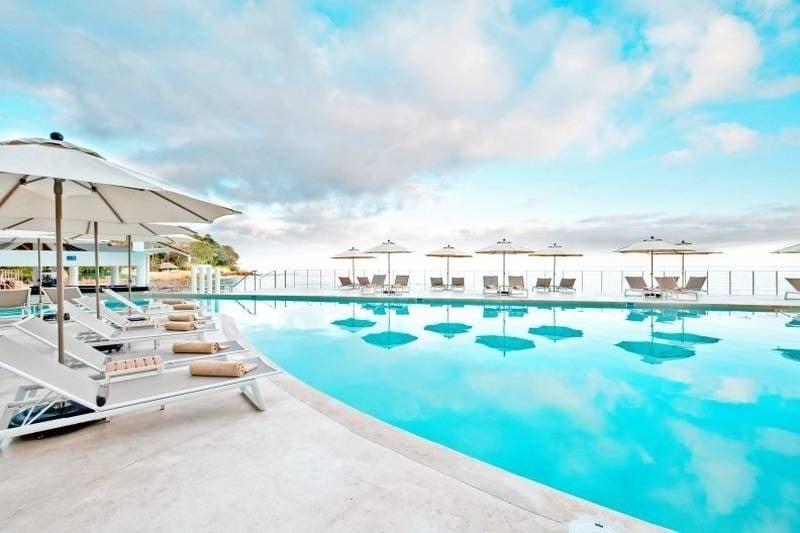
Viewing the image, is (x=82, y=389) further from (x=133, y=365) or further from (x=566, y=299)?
(x=566, y=299)

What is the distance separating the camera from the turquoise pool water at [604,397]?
2.90 metres

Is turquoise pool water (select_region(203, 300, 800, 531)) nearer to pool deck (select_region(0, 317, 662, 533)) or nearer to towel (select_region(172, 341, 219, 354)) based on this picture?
pool deck (select_region(0, 317, 662, 533))

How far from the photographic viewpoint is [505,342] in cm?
770

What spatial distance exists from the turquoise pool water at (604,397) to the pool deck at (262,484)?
1050mm

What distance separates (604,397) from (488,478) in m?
3.07

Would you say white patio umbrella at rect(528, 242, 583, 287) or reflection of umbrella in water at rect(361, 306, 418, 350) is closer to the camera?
reflection of umbrella in water at rect(361, 306, 418, 350)

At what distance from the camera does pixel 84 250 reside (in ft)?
58.2

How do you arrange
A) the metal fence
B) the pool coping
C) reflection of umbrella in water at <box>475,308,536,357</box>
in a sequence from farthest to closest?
the metal fence
reflection of umbrella in water at <box>475,308,536,357</box>
the pool coping

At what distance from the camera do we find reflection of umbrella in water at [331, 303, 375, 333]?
361 inches

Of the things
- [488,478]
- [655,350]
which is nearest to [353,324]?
[655,350]

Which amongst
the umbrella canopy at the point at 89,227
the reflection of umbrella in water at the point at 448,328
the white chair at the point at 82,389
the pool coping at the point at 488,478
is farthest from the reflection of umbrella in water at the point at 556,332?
the umbrella canopy at the point at 89,227

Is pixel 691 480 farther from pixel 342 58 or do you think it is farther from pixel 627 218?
pixel 627 218

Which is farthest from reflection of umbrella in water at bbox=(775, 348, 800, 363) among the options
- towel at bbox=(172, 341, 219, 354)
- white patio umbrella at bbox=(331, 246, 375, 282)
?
white patio umbrella at bbox=(331, 246, 375, 282)

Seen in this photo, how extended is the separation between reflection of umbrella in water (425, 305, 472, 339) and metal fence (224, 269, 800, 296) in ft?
21.1
